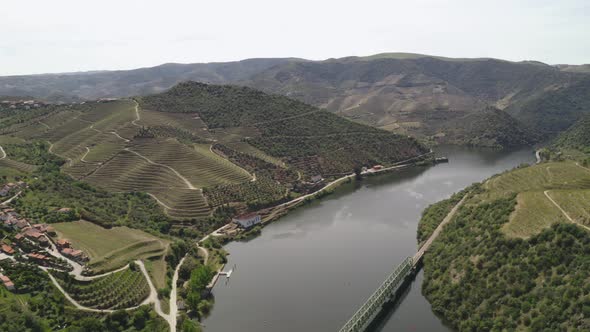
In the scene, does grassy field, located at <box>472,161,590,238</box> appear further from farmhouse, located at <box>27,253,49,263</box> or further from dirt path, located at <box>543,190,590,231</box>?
farmhouse, located at <box>27,253,49,263</box>

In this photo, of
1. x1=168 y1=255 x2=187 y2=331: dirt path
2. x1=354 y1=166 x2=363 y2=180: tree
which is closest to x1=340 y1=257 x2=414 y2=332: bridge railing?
x1=168 y1=255 x2=187 y2=331: dirt path

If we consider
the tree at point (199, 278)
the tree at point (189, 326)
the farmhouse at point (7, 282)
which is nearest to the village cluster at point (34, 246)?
the farmhouse at point (7, 282)

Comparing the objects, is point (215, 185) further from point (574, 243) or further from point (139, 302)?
point (574, 243)

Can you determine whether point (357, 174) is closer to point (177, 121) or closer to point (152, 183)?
point (152, 183)

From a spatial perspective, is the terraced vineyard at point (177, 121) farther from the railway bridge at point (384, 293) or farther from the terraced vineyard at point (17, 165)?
the railway bridge at point (384, 293)

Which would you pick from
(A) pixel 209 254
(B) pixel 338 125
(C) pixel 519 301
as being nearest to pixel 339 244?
(A) pixel 209 254

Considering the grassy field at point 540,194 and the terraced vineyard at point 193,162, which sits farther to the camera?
the terraced vineyard at point 193,162

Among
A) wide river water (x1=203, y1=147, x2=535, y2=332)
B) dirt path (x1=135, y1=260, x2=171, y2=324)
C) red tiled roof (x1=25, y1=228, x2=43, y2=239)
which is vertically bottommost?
wide river water (x1=203, y1=147, x2=535, y2=332)
